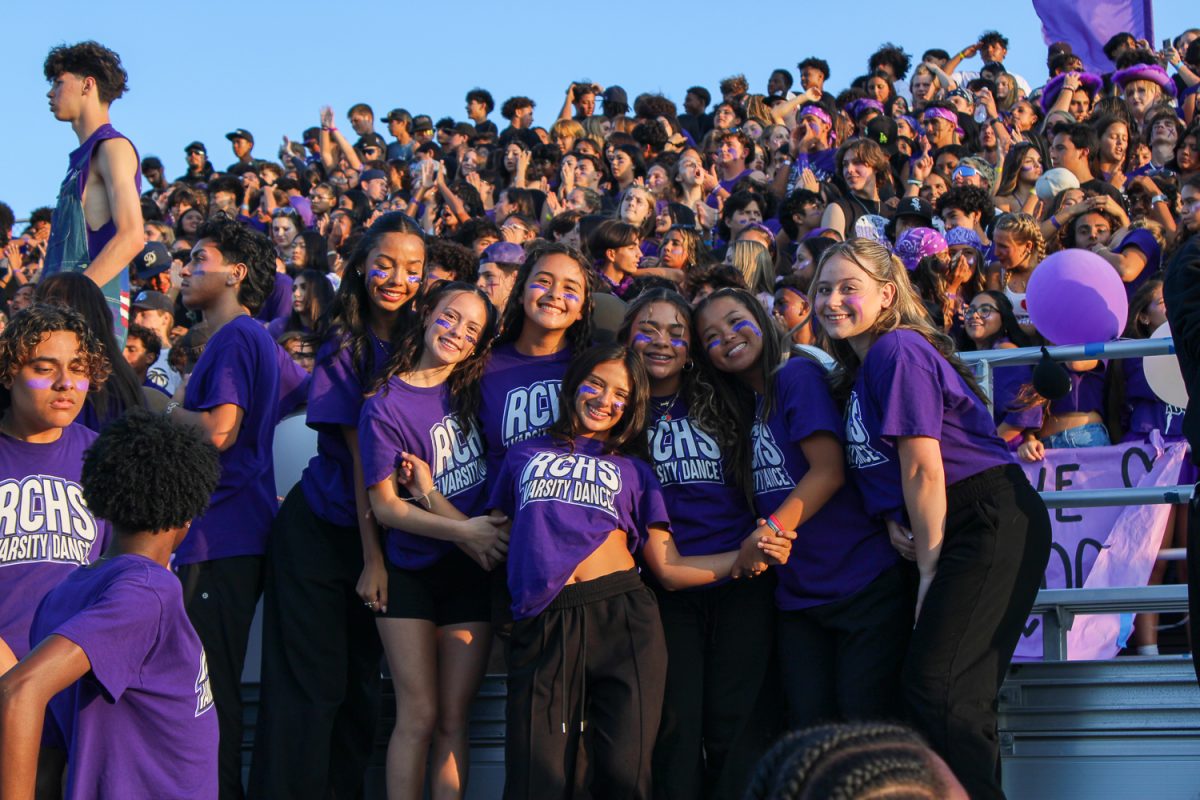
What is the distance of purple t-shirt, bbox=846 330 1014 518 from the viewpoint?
3.95m

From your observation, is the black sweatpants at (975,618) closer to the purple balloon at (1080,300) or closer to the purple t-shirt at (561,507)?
the purple t-shirt at (561,507)

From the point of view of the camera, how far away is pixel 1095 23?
15.9 metres

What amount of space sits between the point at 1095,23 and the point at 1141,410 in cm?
1156

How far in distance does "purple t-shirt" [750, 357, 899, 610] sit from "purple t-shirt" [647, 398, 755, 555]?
0.09 metres

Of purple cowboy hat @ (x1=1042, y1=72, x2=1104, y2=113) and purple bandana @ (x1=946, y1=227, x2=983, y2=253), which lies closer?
purple bandana @ (x1=946, y1=227, x2=983, y2=253)

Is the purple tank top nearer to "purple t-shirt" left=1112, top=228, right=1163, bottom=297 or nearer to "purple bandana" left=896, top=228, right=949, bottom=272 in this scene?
"purple bandana" left=896, top=228, right=949, bottom=272

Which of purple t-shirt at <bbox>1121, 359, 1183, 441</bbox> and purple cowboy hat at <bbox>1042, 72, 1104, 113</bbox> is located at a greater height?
purple cowboy hat at <bbox>1042, 72, 1104, 113</bbox>

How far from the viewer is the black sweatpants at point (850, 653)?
3.98 meters

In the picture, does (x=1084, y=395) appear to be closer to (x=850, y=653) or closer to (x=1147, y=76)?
(x=850, y=653)

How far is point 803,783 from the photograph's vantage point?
1.54m

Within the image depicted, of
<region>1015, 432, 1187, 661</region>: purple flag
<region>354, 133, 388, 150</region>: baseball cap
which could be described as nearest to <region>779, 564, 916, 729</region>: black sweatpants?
<region>1015, 432, 1187, 661</region>: purple flag

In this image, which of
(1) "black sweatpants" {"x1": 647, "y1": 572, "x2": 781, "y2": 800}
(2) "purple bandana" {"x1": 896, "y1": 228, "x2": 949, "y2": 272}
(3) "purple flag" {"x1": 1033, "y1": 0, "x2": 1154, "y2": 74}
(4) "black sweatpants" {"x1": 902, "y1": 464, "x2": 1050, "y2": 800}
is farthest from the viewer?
(3) "purple flag" {"x1": 1033, "y1": 0, "x2": 1154, "y2": 74}

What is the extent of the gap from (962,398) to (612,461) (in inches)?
43.2

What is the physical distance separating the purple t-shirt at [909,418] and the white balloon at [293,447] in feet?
7.50
